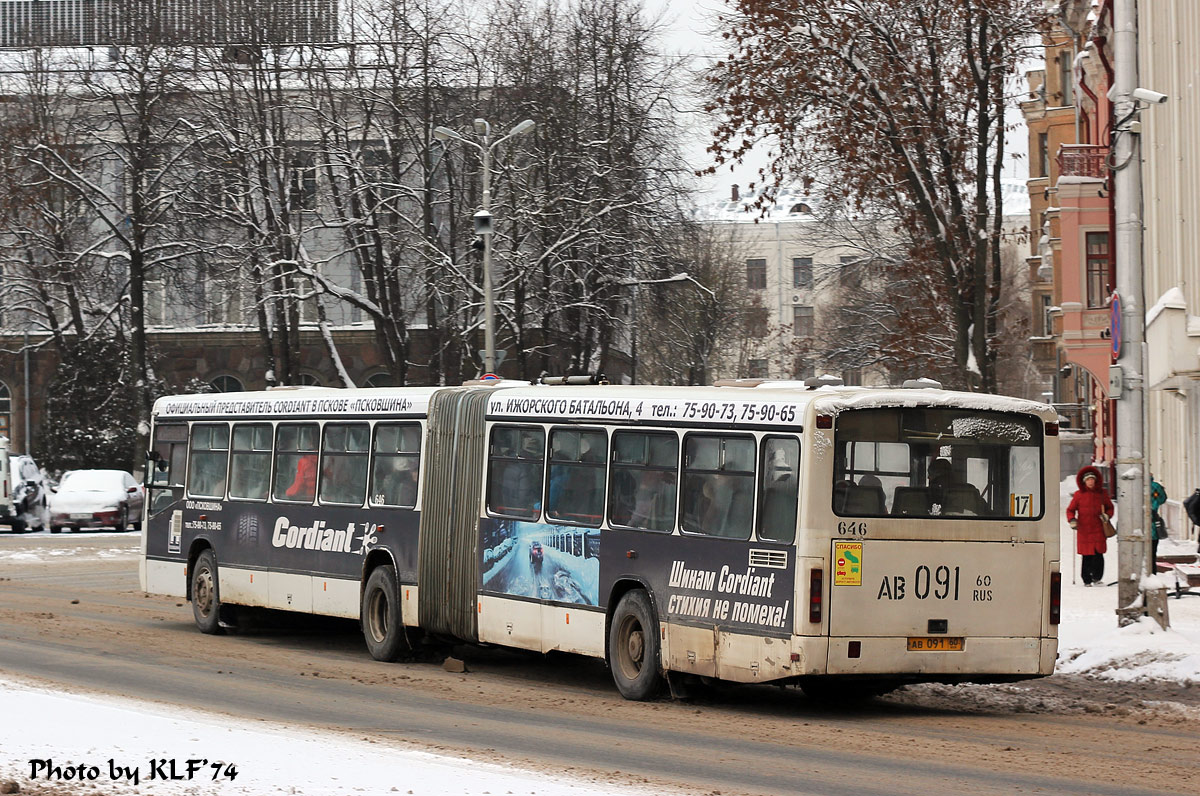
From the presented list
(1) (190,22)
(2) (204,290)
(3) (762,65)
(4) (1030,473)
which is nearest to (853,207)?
(3) (762,65)

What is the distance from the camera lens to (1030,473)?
46.4 feet

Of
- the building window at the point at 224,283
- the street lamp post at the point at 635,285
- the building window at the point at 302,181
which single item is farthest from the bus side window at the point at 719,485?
the building window at the point at 224,283

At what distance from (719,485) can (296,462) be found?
23.2 ft

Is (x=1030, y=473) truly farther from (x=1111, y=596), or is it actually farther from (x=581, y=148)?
(x=581, y=148)

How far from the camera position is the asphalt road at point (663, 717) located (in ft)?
34.8


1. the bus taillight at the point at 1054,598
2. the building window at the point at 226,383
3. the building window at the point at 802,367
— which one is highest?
the building window at the point at 802,367

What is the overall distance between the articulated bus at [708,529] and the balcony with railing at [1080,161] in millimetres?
26636

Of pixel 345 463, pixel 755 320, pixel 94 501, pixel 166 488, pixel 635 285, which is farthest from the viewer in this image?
pixel 755 320

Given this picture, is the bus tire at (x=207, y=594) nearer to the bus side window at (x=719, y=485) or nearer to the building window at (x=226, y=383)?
the bus side window at (x=719, y=485)

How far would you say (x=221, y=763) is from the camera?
10.0 meters

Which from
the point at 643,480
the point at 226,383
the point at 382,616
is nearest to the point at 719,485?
the point at 643,480

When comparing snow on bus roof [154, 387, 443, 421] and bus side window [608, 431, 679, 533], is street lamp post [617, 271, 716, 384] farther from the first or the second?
bus side window [608, 431, 679, 533]

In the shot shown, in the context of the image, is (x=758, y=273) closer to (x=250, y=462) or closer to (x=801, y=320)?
(x=801, y=320)

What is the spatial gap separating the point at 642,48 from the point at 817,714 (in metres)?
34.3
